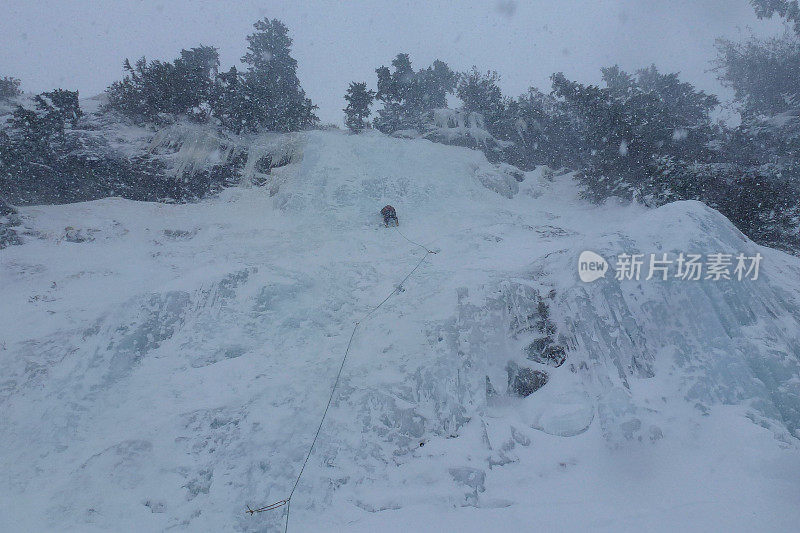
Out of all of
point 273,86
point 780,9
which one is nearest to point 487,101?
point 273,86

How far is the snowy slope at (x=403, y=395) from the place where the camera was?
4.13 m

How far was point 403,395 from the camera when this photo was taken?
5535mm

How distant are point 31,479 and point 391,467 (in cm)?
419

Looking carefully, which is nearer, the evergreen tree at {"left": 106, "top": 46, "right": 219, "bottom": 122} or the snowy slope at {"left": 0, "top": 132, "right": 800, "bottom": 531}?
the snowy slope at {"left": 0, "top": 132, "right": 800, "bottom": 531}

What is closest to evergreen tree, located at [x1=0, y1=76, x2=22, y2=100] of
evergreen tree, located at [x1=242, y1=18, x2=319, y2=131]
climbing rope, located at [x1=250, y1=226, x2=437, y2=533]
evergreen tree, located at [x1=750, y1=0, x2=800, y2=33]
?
evergreen tree, located at [x1=242, y1=18, x2=319, y2=131]

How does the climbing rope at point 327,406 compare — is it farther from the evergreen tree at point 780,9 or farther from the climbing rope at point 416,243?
the evergreen tree at point 780,9

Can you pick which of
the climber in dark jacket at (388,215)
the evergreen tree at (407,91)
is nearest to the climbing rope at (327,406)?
the climber in dark jacket at (388,215)

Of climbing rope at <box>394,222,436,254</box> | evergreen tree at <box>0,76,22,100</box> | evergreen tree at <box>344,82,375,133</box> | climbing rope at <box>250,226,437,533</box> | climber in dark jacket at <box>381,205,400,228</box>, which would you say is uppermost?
evergreen tree at <box>344,82,375,133</box>

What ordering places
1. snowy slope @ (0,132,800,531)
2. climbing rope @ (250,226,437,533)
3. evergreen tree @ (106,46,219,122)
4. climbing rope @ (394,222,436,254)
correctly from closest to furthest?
snowy slope @ (0,132,800,531) < climbing rope @ (250,226,437,533) < climbing rope @ (394,222,436,254) < evergreen tree @ (106,46,219,122)

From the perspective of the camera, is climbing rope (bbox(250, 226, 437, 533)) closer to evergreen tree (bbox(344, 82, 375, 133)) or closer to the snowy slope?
the snowy slope

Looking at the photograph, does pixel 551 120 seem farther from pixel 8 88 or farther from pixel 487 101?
pixel 8 88

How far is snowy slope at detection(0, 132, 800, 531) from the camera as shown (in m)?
4.13

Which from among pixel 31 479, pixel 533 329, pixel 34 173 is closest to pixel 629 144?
pixel 533 329

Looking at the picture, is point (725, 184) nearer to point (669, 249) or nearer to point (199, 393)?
point (669, 249)
